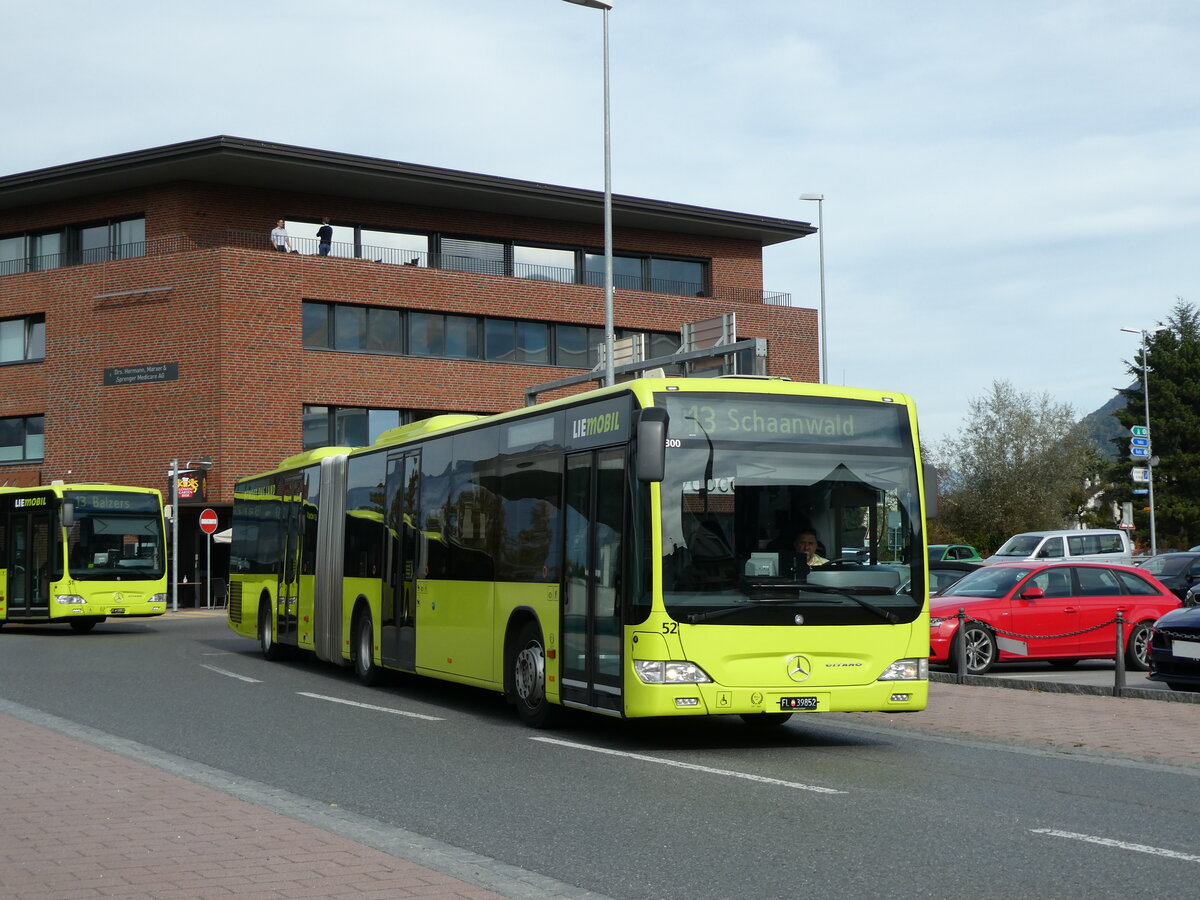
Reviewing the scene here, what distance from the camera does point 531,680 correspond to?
13062 millimetres

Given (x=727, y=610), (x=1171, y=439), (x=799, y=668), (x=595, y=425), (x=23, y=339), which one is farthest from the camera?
(x=1171, y=439)

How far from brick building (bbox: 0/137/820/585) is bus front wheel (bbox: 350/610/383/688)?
27338 mm

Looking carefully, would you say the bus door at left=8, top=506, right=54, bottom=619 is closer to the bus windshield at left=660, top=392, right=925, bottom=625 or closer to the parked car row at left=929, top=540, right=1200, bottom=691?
the parked car row at left=929, top=540, right=1200, bottom=691

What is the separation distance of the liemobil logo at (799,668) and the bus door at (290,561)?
11.5 meters

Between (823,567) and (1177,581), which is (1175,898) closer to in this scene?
(823,567)

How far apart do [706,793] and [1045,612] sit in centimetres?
1151

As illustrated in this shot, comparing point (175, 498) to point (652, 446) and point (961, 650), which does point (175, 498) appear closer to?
point (961, 650)

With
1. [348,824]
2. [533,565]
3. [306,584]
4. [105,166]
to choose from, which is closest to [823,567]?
[533,565]

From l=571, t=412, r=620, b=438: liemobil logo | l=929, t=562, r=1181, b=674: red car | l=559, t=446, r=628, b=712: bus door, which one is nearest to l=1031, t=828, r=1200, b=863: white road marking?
l=559, t=446, r=628, b=712: bus door

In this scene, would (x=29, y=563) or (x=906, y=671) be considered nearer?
(x=906, y=671)

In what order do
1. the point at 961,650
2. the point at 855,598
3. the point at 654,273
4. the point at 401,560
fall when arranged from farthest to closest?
the point at 654,273, the point at 961,650, the point at 401,560, the point at 855,598

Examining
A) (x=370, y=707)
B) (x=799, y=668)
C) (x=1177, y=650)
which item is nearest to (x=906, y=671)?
(x=799, y=668)

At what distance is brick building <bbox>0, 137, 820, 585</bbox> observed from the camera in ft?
150

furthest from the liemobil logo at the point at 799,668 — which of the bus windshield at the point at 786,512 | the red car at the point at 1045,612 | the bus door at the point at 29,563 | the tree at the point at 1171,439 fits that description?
the tree at the point at 1171,439
